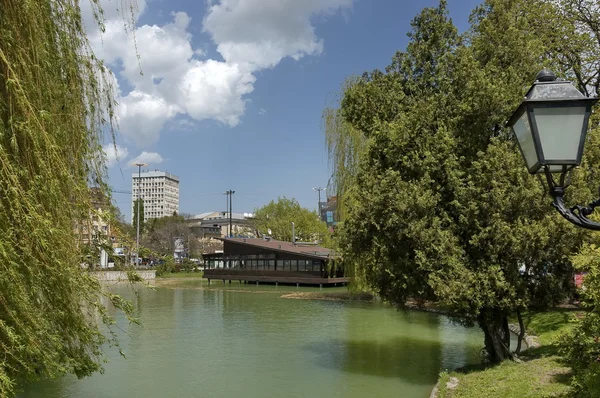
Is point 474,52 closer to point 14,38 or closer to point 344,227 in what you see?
point 344,227

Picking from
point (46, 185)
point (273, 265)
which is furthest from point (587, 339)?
point (273, 265)

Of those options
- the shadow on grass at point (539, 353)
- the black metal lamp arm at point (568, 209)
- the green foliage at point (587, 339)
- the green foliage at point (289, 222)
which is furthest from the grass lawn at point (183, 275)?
the black metal lamp arm at point (568, 209)

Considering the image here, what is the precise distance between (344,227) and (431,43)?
13.7 ft

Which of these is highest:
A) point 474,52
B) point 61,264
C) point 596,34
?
point 596,34

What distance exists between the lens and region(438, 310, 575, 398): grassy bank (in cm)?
668

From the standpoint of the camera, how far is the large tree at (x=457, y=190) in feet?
26.6

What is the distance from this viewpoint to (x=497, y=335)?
354 inches

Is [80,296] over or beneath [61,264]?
beneath

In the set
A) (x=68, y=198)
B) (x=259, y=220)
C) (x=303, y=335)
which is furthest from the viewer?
(x=259, y=220)

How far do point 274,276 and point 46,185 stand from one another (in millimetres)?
31881

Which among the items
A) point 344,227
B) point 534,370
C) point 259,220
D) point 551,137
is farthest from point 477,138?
point 259,220

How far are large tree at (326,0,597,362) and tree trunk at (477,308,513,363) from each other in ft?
0.08

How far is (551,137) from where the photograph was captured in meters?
2.70

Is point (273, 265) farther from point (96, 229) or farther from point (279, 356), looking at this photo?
point (96, 229)
